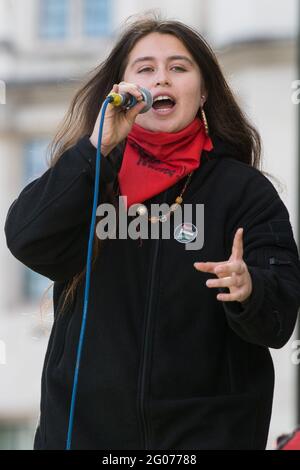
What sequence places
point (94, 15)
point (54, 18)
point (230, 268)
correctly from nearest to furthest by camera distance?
point (230, 268)
point (94, 15)
point (54, 18)

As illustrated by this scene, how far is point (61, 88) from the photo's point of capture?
33.6 feet

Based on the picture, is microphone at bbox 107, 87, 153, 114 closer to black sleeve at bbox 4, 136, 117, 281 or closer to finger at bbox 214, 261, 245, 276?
black sleeve at bbox 4, 136, 117, 281

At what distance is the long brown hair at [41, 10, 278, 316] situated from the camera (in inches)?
104

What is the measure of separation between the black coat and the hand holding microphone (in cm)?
4

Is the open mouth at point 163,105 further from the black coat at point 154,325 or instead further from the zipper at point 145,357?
the zipper at point 145,357

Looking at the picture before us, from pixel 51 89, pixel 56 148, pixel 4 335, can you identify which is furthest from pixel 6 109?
pixel 56 148

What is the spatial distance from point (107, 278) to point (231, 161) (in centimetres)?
45

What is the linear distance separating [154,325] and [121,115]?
1.61ft

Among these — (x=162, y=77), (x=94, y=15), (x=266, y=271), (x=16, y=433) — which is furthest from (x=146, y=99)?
(x=94, y=15)

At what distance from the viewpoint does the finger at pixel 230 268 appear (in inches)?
81.4

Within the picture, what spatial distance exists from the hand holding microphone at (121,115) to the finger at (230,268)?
0.45 meters

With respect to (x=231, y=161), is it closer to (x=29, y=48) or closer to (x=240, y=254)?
(x=240, y=254)

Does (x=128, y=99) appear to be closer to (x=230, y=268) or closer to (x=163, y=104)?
(x=163, y=104)

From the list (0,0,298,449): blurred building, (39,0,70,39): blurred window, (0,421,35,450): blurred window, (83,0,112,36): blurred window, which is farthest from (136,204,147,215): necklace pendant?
(39,0,70,39): blurred window
